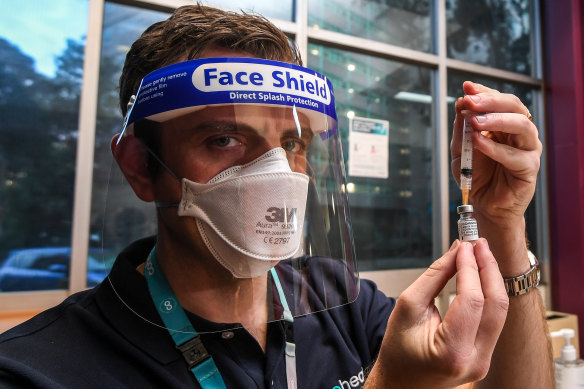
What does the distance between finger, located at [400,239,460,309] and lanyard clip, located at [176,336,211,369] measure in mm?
354

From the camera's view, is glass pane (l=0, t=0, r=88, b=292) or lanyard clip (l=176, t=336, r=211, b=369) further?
glass pane (l=0, t=0, r=88, b=292)

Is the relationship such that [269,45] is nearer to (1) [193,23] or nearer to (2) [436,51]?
(1) [193,23]

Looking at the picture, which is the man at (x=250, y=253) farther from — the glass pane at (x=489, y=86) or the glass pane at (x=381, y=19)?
the glass pane at (x=489, y=86)

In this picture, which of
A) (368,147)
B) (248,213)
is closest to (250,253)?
(248,213)

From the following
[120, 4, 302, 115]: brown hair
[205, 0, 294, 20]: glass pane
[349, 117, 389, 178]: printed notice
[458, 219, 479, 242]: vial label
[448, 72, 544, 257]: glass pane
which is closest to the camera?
[458, 219, 479, 242]: vial label

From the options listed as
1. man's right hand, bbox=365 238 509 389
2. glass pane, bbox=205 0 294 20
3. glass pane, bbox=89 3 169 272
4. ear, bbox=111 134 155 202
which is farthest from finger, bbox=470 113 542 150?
glass pane, bbox=205 0 294 20

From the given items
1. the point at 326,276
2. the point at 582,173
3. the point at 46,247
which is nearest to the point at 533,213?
the point at 582,173

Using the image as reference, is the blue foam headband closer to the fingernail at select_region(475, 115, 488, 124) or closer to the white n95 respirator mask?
the white n95 respirator mask

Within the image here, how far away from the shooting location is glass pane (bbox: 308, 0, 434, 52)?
88.1 inches

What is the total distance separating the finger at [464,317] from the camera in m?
0.49

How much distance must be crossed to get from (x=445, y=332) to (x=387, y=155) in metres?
1.89

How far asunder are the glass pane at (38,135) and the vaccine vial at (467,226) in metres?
1.61

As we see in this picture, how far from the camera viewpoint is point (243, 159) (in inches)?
26.7

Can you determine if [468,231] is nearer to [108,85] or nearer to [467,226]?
[467,226]
